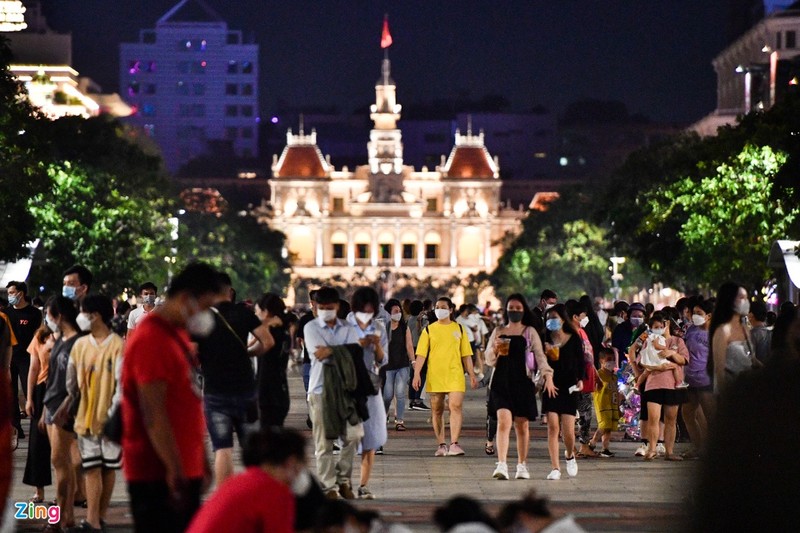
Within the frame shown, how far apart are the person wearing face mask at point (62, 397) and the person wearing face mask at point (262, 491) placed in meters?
4.65

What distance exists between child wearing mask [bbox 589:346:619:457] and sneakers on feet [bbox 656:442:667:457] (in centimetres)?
52

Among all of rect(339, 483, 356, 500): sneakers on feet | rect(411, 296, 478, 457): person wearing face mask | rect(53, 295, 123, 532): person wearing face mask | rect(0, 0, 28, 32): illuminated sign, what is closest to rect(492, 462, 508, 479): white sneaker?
rect(339, 483, 356, 500): sneakers on feet

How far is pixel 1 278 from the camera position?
126 feet

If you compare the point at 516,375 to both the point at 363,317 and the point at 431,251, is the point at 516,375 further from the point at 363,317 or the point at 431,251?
the point at 431,251

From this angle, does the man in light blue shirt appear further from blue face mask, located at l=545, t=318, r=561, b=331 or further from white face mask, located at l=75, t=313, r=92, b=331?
blue face mask, located at l=545, t=318, r=561, b=331

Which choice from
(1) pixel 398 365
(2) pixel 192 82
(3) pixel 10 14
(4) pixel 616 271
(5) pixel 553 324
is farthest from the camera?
(2) pixel 192 82

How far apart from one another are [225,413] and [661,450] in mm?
8693

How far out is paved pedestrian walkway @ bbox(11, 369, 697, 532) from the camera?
12.1m

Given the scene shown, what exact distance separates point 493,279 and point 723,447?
123 m

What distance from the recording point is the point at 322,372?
43.0 feet

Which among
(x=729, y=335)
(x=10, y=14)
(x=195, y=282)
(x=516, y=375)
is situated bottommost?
(x=516, y=375)

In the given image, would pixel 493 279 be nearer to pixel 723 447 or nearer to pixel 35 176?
pixel 35 176

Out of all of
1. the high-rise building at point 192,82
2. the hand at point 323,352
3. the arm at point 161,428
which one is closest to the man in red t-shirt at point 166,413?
the arm at point 161,428

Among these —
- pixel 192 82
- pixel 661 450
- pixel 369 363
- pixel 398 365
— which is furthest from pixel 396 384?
pixel 192 82
